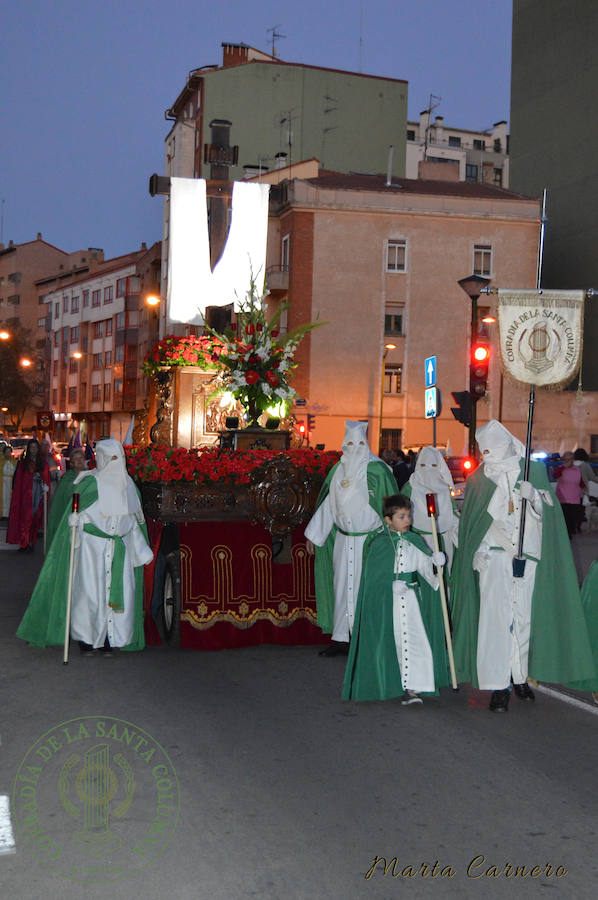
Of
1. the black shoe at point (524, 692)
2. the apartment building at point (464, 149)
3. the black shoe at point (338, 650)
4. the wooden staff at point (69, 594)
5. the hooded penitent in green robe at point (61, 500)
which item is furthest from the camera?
the apartment building at point (464, 149)

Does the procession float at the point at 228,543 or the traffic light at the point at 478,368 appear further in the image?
the traffic light at the point at 478,368

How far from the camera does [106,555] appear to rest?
29.9 ft

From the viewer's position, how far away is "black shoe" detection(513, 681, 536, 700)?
25.2 feet

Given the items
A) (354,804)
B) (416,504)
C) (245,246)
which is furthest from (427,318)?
(354,804)

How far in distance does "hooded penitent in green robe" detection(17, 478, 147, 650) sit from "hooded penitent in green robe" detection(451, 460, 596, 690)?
3.01 m

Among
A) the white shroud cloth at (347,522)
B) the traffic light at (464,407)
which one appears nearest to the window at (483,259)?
the traffic light at (464,407)

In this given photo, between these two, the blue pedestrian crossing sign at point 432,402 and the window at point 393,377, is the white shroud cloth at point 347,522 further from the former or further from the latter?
the window at point 393,377

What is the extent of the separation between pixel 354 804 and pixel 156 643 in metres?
4.84

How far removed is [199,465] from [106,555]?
124 centimetres

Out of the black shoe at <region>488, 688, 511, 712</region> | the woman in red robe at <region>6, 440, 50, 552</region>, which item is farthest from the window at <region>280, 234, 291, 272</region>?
the black shoe at <region>488, 688, 511, 712</region>

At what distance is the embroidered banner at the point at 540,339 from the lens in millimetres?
8953

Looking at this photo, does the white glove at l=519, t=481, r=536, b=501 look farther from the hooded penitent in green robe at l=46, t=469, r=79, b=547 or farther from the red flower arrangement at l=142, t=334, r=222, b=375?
the red flower arrangement at l=142, t=334, r=222, b=375

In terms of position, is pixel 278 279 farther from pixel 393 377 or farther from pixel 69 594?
pixel 69 594

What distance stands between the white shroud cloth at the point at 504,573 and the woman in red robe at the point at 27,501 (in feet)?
38.0
